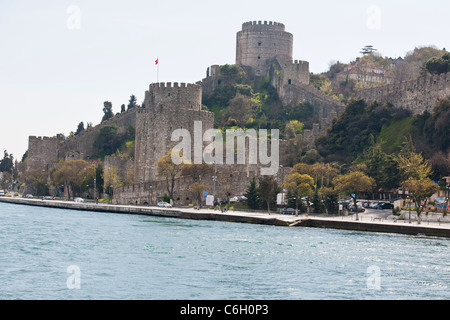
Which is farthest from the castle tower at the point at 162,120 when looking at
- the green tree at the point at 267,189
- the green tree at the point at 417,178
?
the green tree at the point at 417,178

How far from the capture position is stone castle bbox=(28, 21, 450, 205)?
6512 centimetres

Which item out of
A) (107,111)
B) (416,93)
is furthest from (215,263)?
(107,111)

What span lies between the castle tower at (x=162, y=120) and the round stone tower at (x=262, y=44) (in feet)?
99.3

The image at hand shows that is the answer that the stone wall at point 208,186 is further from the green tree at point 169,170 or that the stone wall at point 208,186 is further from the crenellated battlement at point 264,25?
the crenellated battlement at point 264,25

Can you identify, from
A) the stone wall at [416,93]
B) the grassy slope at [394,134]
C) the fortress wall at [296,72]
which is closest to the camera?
the grassy slope at [394,134]

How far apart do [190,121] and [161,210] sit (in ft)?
51.2

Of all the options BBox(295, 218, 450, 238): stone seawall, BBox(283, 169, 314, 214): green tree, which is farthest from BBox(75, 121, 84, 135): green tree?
BBox(295, 218, 450, 238): stone seawall

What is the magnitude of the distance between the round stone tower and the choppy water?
2278 inches

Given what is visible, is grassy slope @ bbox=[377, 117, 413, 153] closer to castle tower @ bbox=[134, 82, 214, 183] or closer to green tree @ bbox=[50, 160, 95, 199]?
castle tower @ bbox=[134, 82, 214, 183]

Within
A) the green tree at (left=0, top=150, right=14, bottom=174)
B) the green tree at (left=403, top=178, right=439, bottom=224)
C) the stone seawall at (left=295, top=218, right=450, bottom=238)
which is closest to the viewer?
the stone seawall at (left=295, top=218, right=450, bottom=238)

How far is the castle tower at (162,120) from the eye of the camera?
231 ft

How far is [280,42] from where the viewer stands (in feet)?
336
